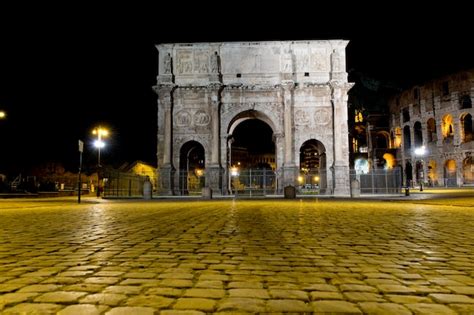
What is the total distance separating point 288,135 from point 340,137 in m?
4.26

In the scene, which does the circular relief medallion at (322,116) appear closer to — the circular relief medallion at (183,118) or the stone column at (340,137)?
the stone column at (340,137)

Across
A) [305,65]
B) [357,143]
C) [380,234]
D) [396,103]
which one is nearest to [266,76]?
[305,65]

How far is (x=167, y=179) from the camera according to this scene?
30766 millimetres

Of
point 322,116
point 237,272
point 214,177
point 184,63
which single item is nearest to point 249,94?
point 184,63

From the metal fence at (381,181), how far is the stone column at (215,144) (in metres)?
10.5

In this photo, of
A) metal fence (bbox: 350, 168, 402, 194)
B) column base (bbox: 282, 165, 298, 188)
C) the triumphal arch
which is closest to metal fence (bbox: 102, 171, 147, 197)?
the triumphal arch

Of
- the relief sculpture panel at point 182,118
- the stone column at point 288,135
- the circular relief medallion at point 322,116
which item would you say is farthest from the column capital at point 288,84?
the relief sculpture panel at point 182,118

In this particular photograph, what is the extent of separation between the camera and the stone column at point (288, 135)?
30.4 meters

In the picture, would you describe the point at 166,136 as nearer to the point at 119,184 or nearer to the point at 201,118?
the point at 201,118

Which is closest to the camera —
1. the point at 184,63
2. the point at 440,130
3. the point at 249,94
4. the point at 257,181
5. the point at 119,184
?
the point at 119,184

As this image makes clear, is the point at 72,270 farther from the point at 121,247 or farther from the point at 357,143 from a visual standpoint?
the point at 357,143

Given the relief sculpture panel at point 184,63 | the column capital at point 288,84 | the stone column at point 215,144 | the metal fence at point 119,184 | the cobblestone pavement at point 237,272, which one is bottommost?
the cobblestone pavement at point 237,272

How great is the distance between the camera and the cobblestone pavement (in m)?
2.79

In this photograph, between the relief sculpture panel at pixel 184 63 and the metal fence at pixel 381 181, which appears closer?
the metal fence at pixel 381 181
